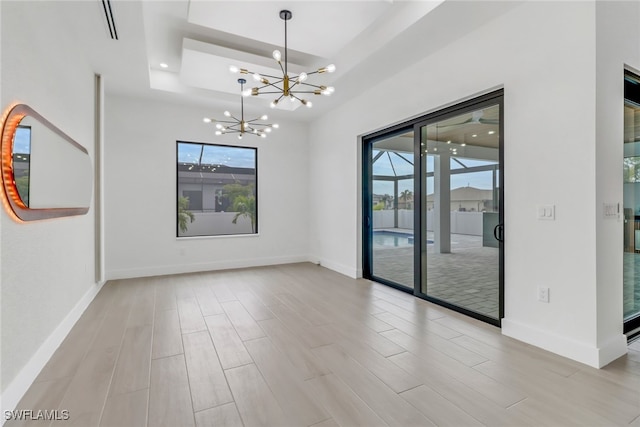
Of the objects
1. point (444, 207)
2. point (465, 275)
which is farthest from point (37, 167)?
point (465, 275)

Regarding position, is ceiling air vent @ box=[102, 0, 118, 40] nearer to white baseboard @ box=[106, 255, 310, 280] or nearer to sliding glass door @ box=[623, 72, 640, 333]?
white baseboard @ box=[106, 255, 310, 280]

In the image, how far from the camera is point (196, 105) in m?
5.70

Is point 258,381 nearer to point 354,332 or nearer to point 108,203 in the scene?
point 354,332

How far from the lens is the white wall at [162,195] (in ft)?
17.2

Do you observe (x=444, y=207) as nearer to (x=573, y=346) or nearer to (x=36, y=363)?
(x=573, y=346)

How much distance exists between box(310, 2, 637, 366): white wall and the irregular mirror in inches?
137

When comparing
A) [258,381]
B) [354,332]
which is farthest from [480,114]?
[258,381]

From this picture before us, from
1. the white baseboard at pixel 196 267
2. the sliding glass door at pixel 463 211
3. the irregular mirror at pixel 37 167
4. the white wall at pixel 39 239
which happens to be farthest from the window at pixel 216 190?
the sliding glass door at pixel 463 211

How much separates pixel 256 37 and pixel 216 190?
11.0 feet

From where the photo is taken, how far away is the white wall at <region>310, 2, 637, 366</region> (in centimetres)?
244

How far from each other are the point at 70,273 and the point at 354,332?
117 inches

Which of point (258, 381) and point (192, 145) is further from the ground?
point (192, 145)

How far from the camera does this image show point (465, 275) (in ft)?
12.5

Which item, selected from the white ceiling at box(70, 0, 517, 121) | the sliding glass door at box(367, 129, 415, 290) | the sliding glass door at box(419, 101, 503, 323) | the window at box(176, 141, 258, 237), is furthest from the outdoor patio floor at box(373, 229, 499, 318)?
the window at box(176, 141, 258, 237)
